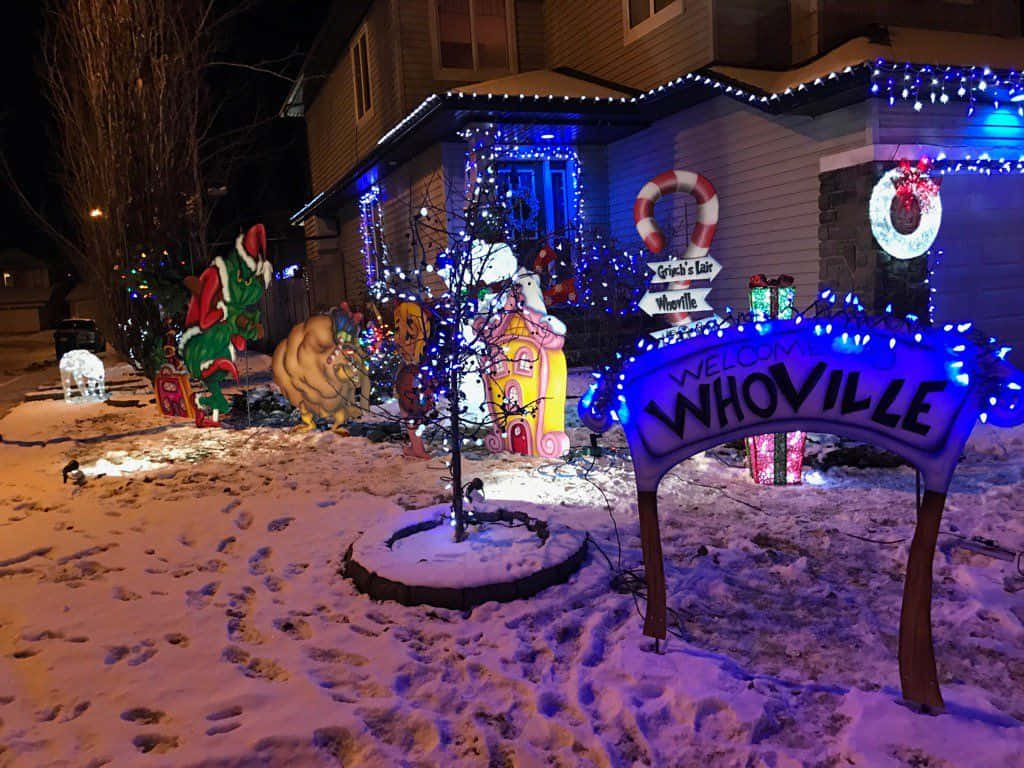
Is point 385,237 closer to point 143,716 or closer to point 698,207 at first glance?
point 698,207

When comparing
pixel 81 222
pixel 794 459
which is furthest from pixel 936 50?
pixel 81 222

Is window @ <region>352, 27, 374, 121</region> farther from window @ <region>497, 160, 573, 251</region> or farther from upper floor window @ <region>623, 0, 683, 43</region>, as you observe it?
upper floor window @ <region>623, 0, 683, 43</region>

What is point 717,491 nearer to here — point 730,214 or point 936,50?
point 730,214

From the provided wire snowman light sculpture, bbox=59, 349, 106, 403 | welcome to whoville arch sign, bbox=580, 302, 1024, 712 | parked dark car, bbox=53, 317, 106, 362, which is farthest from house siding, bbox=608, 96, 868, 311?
parked dark car, bbox=53, 317, 106, 362

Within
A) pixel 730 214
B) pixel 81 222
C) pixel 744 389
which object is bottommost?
pixel 744 389

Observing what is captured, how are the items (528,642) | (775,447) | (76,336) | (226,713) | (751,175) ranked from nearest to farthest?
(226,713) < (528,642) < (775,447) < (751,175) < (76,336)

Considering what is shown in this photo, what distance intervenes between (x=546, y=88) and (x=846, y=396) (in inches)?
447

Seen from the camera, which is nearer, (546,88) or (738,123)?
(738,123)

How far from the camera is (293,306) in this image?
80.3 ft

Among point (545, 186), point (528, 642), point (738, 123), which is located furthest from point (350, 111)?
point (528, 642)

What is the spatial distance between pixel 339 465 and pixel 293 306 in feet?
57.5

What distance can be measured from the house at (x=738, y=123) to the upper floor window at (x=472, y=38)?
0.03 m

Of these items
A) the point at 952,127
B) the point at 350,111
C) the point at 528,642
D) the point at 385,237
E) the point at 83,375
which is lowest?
the point at 528,642

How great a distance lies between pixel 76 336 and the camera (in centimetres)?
2741
